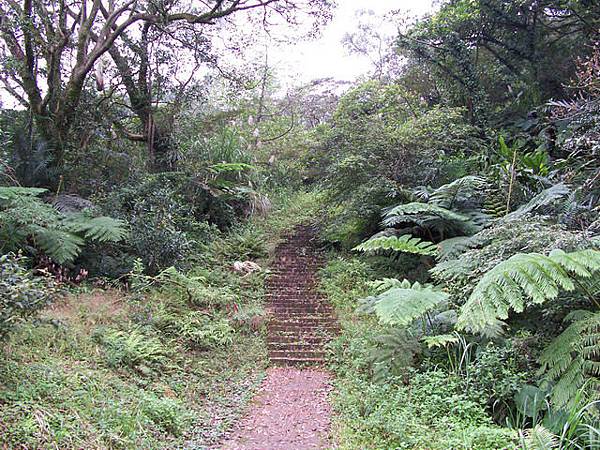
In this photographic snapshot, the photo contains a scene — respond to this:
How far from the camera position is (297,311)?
25.3 feet

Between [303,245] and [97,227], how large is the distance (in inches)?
213

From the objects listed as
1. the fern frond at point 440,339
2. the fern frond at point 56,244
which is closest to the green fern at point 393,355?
the fern frond at point 440,339

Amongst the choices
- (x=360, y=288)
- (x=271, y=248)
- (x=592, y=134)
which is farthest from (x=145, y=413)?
(x=271, y=248)

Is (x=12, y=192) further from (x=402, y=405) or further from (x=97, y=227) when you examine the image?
(x=402, y=405)

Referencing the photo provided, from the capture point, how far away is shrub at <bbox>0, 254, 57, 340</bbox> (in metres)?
3.44

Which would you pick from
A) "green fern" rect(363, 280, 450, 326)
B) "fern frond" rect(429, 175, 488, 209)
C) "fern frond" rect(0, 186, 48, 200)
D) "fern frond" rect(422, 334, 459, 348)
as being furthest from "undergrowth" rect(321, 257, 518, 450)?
"fern frond" rect(0, 186, 48, 200)

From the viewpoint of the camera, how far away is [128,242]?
7.44 meters

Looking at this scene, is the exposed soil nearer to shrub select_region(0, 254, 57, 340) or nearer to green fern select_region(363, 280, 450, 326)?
green fern select_region(363, 280, 450, 326)

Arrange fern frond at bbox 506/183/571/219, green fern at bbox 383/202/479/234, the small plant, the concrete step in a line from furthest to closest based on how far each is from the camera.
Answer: green fern at bbox 383/202/479/234
the concrete step
fern frond at bbox 506/183/571/219
the small plant

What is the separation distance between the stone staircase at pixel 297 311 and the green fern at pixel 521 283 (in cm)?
295

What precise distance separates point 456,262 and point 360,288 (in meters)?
2.67

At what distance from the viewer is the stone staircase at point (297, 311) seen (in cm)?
646

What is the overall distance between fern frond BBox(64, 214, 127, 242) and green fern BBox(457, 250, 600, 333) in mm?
4699

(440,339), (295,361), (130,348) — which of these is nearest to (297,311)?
(295,361)
